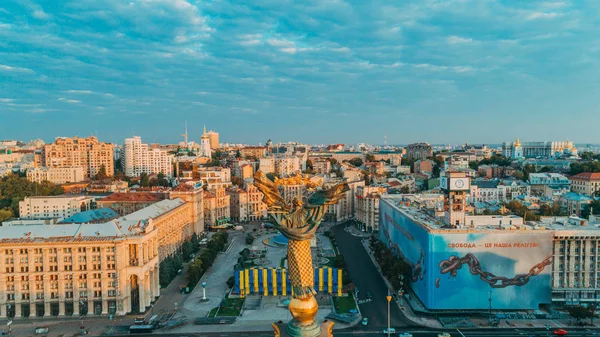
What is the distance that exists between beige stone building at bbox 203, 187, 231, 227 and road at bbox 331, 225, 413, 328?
19925 mm

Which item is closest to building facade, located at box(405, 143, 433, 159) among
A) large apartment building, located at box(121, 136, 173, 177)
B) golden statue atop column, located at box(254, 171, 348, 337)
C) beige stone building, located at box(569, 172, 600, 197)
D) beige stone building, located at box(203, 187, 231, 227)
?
beige stone building, located at box(569, 172, 600, 197)

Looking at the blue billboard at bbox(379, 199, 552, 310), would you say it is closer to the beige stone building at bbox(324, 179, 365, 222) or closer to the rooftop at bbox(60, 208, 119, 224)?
the rooftop at bbox(60, 208, 119, 224)

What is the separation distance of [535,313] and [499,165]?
90.0m

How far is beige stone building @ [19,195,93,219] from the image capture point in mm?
62812

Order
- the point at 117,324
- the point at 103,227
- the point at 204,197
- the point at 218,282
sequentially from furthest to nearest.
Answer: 1. the point at 204,197
2. the point at 218,282
3. the point at 103,227
4. the point at 117,324

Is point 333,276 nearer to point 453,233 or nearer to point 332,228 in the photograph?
point 453,233

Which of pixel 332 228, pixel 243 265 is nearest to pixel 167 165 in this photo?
pixel 332 228

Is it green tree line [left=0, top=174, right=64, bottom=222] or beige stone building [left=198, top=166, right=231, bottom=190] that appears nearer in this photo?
green tree line [left=0, top=174, right=64, bottom=222]

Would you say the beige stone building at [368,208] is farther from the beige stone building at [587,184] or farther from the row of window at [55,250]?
the row of window at [55,250]

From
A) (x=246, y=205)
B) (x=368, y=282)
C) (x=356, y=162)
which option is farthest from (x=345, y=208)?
(x=356, y=162)

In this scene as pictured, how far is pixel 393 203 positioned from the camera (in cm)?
4872

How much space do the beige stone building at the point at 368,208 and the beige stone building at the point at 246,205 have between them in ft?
55.9

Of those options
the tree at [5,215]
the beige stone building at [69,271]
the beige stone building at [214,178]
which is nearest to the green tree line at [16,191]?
the tree at [5,215]

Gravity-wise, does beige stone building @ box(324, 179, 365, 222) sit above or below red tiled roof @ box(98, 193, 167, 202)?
below
